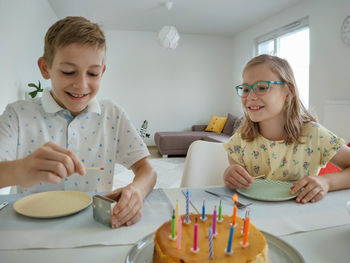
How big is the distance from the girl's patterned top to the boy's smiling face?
80 centimetres

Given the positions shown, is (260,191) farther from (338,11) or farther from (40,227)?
(338,11)

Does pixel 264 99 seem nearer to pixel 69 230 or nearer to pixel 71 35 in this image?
pixel 71 35

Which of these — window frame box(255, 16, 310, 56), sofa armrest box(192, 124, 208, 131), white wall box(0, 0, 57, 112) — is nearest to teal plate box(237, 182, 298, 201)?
white wall box(0, 0, 57, 112)

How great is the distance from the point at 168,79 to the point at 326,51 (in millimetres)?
3752

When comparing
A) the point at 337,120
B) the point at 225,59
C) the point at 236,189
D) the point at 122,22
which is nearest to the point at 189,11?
the point at 122,22

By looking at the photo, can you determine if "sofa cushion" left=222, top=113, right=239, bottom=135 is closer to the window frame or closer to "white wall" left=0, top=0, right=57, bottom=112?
the window frame

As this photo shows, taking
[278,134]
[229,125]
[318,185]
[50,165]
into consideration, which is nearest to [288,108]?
[278,134]

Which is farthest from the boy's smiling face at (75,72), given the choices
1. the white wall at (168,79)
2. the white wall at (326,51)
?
the white wall at (168,79)

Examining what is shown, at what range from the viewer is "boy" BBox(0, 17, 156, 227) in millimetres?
883

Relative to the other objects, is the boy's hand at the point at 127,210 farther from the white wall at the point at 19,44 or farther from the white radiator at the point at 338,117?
the white radiator at the point at 338,117

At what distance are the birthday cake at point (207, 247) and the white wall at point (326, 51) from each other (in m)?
3.36

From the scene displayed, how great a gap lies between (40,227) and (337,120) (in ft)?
13.4

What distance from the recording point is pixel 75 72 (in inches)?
40.6

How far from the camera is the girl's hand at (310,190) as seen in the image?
3.12 ft
